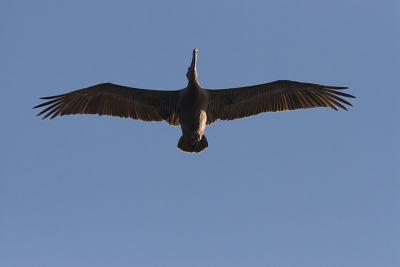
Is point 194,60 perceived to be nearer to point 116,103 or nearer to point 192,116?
point 192,116

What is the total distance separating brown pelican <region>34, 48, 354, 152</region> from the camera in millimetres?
10047

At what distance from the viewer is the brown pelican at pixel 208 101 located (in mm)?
10047

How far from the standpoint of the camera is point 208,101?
32.7ft

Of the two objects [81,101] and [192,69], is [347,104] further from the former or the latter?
[81,101]

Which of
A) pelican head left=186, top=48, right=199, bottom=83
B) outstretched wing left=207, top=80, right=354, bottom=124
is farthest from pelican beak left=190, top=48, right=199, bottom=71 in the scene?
outstretched wing left=207, top=80, right=354, bottom=124

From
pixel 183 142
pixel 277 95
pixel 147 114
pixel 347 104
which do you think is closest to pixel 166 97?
pixel 147 114

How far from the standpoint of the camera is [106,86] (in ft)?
33.0

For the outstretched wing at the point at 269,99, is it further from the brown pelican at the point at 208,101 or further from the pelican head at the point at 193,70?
the pelican head at the point at 193,70

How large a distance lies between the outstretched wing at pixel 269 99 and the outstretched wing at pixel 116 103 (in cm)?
95

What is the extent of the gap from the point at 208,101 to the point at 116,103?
1.89 metres

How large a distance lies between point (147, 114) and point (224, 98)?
5.28 feet

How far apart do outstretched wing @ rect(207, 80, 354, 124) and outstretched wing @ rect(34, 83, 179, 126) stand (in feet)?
3.13

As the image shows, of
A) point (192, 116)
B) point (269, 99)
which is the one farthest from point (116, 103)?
point (269, 99)

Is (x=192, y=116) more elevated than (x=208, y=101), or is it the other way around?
(x=208, y=101)
